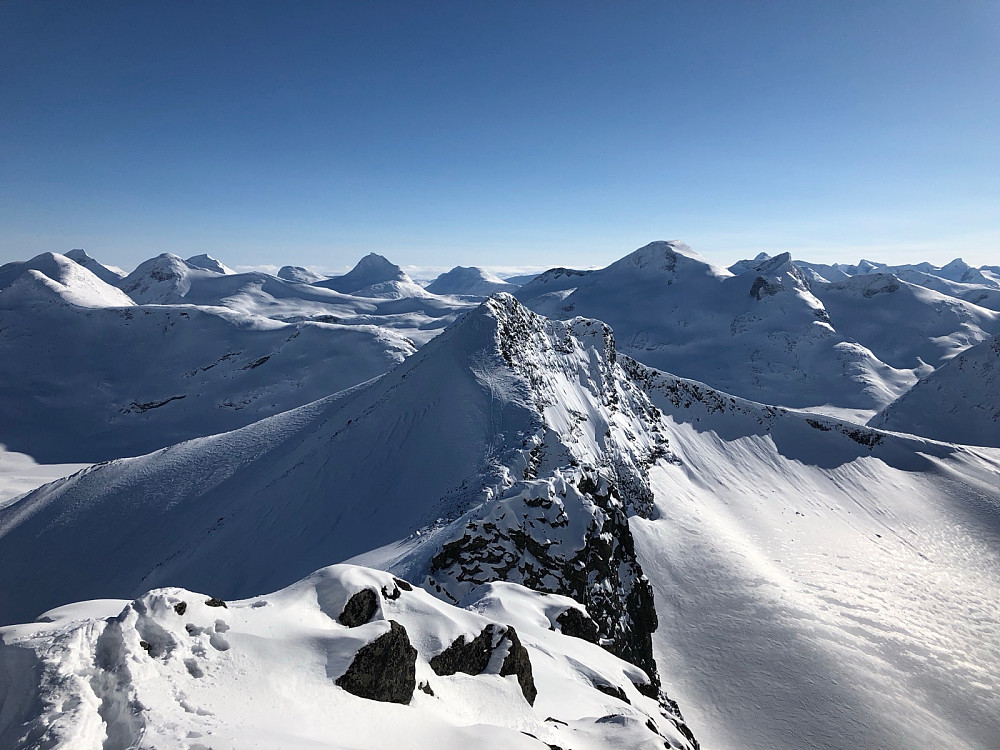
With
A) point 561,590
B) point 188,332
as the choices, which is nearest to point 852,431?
→ point 561,590

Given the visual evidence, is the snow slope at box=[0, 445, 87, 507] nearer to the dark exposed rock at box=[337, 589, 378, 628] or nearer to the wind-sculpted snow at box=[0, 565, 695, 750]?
the wind-sculpted snow at box=[0, 565, 695, 750]

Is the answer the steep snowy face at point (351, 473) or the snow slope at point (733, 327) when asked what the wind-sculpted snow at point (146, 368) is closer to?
the steep snowy face at point (351, 473)

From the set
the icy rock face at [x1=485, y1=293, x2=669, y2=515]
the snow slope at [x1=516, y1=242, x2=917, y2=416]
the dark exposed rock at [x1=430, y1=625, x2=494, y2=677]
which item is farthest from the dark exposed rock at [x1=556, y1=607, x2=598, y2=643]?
the snow slope at [x1=516, y1=242, x2=917, y2=416]

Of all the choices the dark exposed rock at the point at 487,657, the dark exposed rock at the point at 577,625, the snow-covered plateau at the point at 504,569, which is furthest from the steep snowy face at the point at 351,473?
the dark exposed rock at the point at 487,657

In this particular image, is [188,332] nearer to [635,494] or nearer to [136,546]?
[136,546]

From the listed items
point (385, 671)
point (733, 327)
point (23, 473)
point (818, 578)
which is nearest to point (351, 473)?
point (385, 671)
